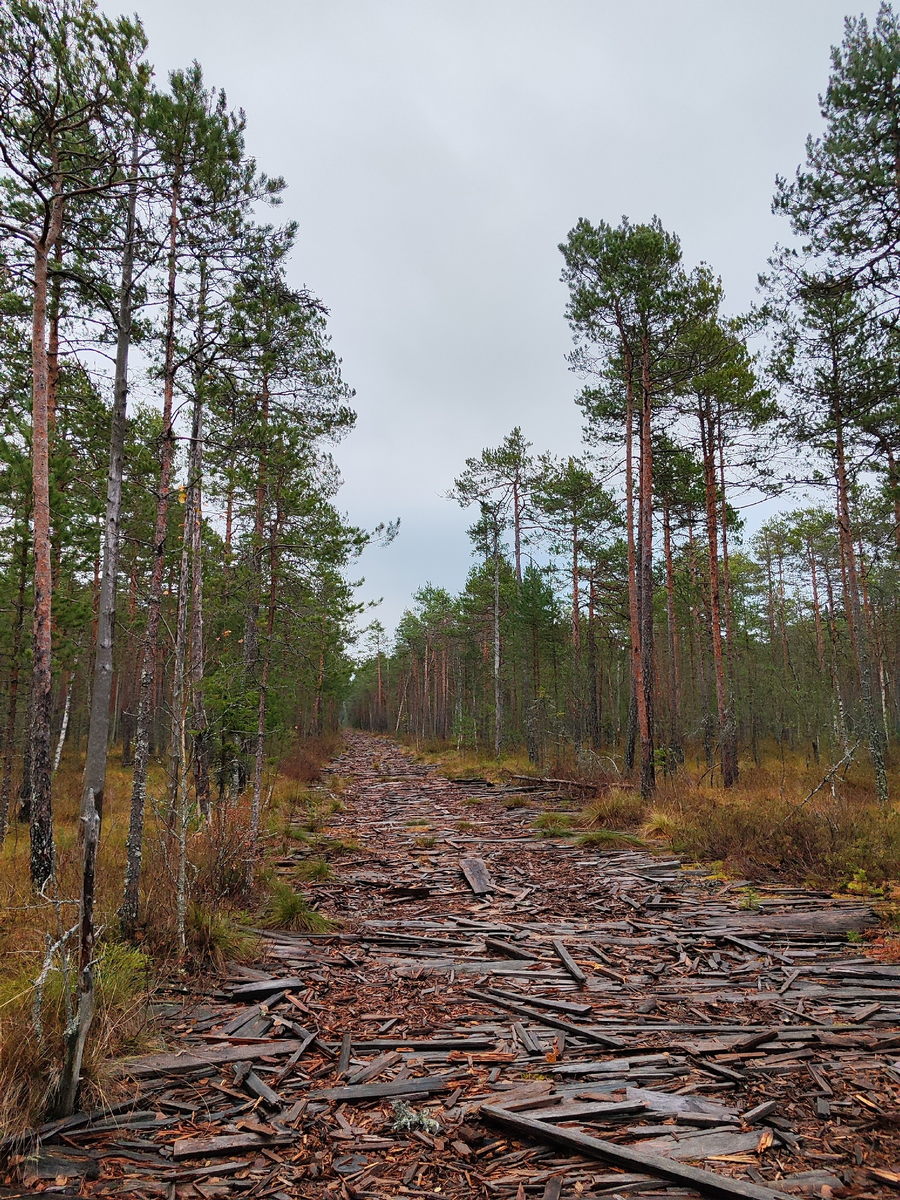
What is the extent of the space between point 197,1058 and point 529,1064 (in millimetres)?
2015

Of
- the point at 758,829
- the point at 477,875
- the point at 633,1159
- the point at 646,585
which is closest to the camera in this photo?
the point at 633,1159

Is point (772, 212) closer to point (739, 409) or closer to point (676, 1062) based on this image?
point (739, 409)

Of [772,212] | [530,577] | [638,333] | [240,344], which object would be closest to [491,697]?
[530,577]

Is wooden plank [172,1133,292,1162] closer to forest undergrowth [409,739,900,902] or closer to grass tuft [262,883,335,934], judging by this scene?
grass tuft [262,883,335,934]

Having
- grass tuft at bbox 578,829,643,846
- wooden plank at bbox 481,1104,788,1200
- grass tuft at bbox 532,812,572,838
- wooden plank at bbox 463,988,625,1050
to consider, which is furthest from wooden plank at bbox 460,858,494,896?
wooden plank at bbox 481,1104,788,1200

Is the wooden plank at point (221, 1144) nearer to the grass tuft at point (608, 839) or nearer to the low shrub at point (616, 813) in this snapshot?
the grass tuft at point (608, 839)

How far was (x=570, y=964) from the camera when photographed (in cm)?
516

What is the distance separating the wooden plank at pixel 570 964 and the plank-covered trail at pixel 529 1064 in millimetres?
28

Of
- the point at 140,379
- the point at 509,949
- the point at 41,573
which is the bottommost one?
the point at 509,949

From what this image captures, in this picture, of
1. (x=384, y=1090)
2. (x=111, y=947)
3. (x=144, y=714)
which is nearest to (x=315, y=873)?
(x=144, y=714)

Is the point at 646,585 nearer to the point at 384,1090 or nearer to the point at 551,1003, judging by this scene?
the point at 551,1003

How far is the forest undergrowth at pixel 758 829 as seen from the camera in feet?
24.1

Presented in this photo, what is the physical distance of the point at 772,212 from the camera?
10.3m

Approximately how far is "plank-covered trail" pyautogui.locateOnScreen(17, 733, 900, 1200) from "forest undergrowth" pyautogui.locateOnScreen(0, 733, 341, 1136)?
0.25 m
